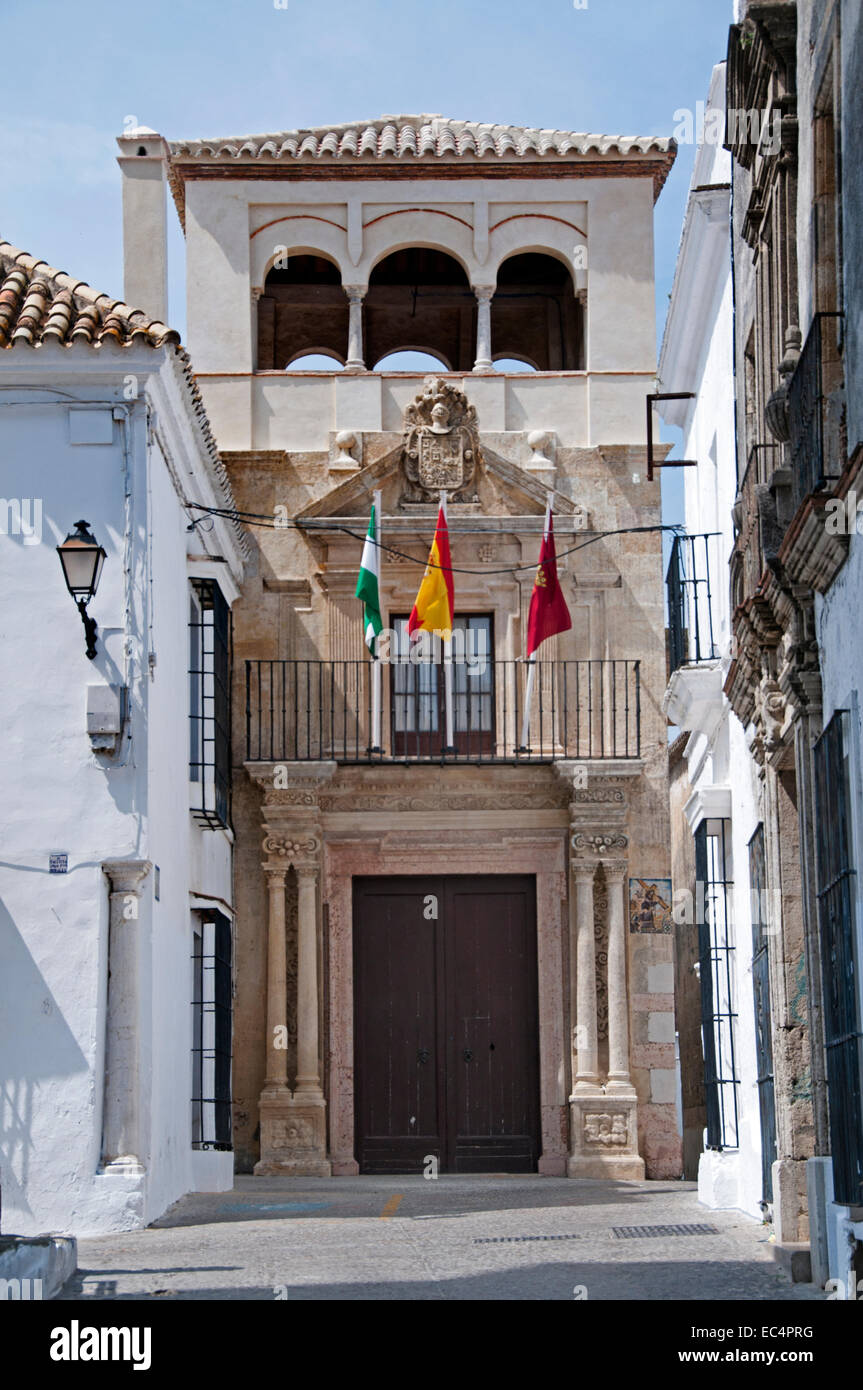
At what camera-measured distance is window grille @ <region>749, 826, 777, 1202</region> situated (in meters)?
11.5

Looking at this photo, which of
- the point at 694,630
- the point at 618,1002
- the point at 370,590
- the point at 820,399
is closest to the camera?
the point at 820,399

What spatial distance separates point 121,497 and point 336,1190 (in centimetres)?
581

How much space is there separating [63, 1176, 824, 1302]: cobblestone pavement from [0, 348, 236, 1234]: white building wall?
2.29ft

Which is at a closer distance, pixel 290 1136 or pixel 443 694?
pixel 290 1136

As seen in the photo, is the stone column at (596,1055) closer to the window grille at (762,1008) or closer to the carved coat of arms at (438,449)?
the carved coat of arms at (438,449)

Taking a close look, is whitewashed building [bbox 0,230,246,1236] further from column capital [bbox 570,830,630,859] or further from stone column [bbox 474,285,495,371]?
stone column [bbox 474,285,495,371]

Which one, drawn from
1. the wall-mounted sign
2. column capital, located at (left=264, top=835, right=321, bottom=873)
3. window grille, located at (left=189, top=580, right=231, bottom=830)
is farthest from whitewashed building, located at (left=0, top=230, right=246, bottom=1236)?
the wall-mounted sign

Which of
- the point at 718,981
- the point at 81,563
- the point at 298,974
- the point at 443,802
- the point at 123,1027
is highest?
the point at 81,563

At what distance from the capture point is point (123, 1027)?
12.4m

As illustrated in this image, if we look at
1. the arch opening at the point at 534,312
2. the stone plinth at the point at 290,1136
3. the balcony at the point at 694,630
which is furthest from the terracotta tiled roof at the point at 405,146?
the stone plinth at the point at 290,1136

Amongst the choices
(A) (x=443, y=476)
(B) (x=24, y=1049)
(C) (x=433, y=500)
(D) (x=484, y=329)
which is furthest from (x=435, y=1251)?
(D) (x=484, y=329)

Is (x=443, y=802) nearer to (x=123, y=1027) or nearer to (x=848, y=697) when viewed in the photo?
(x=123, y=1027)

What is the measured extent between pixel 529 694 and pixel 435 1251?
8.28 meters
